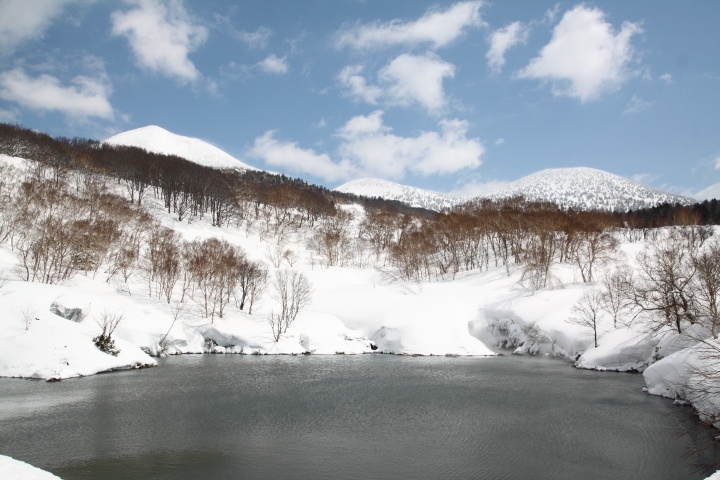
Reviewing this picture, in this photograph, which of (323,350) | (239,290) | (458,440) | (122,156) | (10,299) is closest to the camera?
(458,440)

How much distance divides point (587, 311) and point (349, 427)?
37.3m

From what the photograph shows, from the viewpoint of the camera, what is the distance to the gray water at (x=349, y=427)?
16875 mm

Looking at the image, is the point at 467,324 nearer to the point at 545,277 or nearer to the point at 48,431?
the point at 545,277

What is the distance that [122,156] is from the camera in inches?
4001

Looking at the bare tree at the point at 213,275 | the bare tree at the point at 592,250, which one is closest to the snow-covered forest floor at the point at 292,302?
the bare tree at the point at 592,250

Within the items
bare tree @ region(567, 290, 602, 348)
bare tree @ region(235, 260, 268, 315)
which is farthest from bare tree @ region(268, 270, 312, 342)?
bare tree @ region(567, 290, 602, 348)

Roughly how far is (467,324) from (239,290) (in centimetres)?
3621

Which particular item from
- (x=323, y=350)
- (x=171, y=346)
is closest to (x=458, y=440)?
(x=323, y=350)

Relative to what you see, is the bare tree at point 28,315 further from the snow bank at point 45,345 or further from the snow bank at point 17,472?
the snow bank at point 17,472

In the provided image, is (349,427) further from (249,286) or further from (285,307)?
(249,286)

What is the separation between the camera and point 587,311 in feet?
158

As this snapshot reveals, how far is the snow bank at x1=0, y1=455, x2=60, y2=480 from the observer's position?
11766mm

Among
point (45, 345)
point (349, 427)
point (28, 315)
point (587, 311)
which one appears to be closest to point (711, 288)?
point (587, 311)

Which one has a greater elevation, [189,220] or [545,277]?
[189,220]
